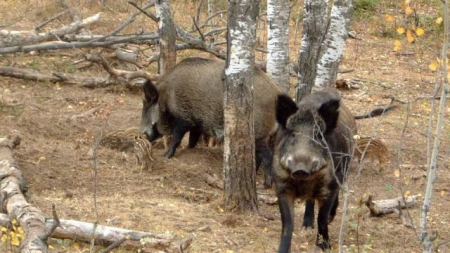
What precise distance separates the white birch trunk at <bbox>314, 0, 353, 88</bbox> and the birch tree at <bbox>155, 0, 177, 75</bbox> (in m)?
2.05

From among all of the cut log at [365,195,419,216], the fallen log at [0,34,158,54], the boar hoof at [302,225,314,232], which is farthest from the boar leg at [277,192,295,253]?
the fallen log at [0,34,158,54]

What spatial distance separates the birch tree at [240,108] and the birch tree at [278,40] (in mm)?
2349

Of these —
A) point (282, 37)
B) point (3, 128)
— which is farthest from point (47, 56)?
point (282, 37)

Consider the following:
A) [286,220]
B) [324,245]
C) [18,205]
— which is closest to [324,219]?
[324,245]

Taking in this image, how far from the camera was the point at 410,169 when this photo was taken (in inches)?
387

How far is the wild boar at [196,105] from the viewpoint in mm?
9027

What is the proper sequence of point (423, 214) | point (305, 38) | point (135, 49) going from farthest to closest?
point (135, 49)
point (305, 38)
point (423, 214)

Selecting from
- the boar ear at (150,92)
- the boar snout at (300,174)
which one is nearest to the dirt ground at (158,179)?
the boar snout at (300,174)

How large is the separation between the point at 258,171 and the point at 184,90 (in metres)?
1.35

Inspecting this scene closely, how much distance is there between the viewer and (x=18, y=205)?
243 inches

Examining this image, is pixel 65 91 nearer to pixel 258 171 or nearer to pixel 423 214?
pixel 258 171

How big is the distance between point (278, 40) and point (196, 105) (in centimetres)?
127

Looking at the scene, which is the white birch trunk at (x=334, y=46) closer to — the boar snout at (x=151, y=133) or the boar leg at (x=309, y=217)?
the boar leg at (x=309, y=217)

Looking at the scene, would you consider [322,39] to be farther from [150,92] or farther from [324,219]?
[324,219]
